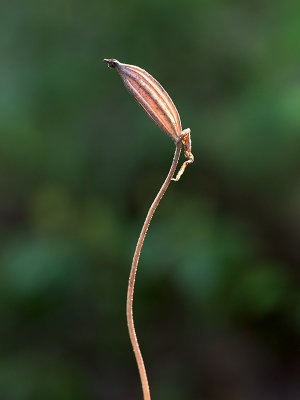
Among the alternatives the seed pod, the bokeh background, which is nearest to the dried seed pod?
the seed pod

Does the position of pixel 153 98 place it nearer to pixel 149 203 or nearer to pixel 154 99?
pixel 154 99

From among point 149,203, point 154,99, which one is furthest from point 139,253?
point 149,203

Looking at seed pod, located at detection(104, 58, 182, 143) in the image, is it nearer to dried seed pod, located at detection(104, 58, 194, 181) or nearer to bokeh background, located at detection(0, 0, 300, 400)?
dried seed pod, located at detection(104, 58, 194, 181)

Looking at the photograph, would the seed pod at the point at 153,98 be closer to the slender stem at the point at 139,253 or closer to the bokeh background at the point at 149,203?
the slender stem at the point at 139,253

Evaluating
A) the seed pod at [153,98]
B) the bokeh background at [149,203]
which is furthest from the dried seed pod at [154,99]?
the bokeh background at [149,203]

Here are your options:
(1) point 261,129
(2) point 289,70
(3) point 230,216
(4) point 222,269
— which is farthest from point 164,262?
(2) point 289,70
